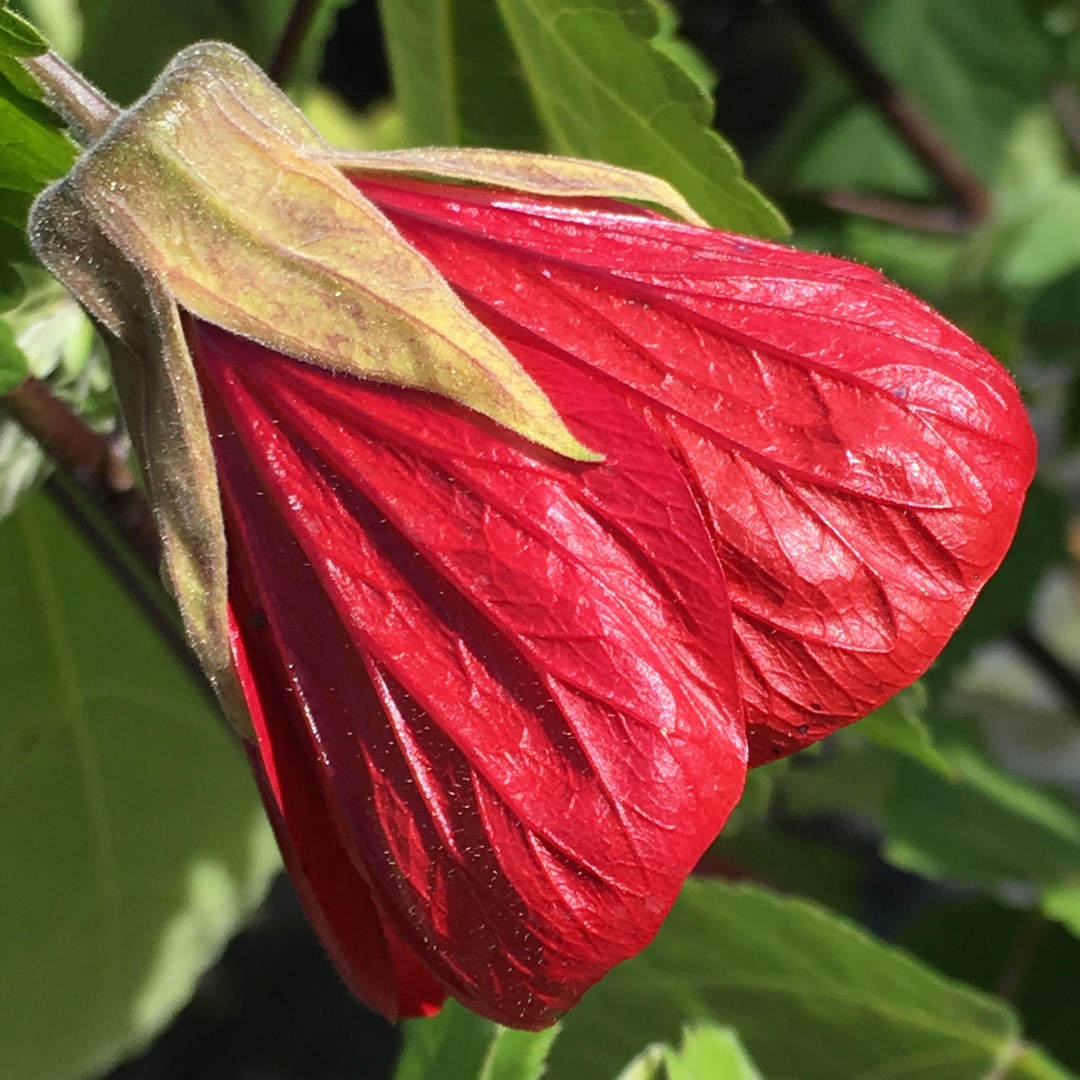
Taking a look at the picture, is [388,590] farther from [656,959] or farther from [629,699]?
[656,959]

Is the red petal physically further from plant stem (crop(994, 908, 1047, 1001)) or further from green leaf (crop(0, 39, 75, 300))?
plant stem (crop(994, 908, 1047, 1001))

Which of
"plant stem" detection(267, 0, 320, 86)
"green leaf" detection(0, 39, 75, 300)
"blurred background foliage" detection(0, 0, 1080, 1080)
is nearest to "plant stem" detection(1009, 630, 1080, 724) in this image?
"blurred background foliage" detection(0, 0, 1080, 1080)

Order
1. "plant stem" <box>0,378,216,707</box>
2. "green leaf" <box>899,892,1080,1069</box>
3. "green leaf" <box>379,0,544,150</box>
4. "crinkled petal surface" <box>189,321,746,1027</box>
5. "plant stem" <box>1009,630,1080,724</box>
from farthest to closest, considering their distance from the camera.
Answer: "plant stem" <box>1009,630,1080,724</box>
"green leaf" <box>899,892,1080,1069</box>
"green leaf" <box>379,0,544,150</box>
"plant stem" <box>0,378,216,707</box>
"crinkled petal surface" <box>189,321,746,1027</box>

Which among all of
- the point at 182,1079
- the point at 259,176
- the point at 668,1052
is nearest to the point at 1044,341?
the point at 668,1052

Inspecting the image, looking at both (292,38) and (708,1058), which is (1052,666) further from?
(292,38)

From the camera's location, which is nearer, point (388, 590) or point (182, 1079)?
point (388, 590)
